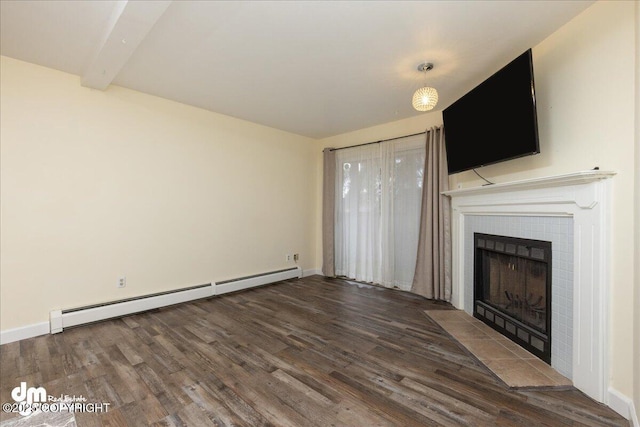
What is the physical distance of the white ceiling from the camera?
187 cm

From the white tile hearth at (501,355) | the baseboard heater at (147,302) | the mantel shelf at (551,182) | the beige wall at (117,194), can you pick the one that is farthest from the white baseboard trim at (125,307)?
the mantel shelf at (551,182)

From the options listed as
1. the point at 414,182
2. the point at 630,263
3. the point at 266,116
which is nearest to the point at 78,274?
the point at 266,116

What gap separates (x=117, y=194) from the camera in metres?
3.09

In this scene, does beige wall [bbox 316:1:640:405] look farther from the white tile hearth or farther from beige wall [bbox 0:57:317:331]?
beige wall [bbox 0:57:317:331]

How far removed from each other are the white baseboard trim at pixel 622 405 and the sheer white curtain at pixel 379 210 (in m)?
2.41

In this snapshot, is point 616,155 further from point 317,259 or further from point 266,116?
point 317,259

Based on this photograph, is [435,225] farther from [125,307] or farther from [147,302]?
[125,307]

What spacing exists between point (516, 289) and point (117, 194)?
13.9ft

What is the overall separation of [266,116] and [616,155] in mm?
3669

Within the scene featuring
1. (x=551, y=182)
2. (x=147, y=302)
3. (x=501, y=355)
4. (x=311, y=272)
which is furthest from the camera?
(x=311, y=272)

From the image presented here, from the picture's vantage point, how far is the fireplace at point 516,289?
7.17 ft

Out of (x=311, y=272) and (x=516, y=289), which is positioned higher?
(x=516, y=289)

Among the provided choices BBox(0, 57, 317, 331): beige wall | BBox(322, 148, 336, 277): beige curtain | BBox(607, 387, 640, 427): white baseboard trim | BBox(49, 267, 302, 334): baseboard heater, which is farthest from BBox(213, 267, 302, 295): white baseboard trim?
BBox(607, 387, 640, 427): white baseboard trim

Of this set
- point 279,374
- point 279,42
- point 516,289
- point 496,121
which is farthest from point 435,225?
point 279,42
